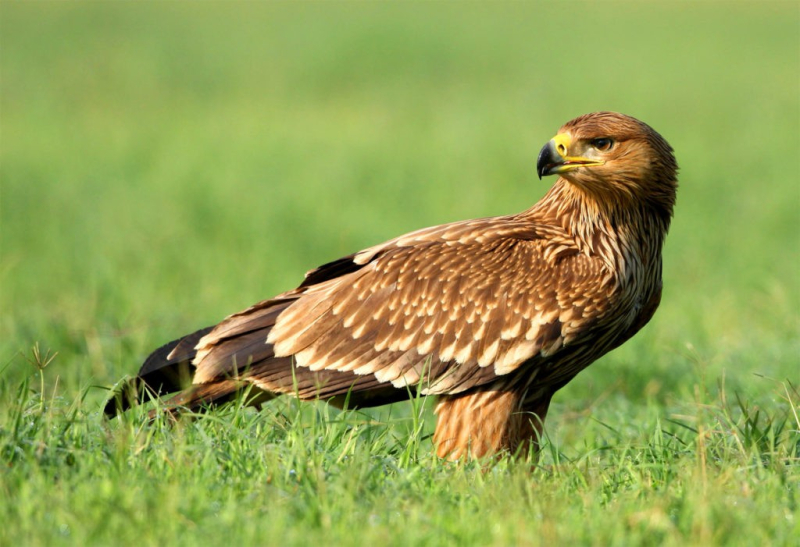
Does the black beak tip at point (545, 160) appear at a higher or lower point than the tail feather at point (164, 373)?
higher

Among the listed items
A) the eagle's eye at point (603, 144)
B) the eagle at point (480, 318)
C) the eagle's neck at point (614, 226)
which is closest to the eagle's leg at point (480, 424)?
the eagle at point (480, 318)

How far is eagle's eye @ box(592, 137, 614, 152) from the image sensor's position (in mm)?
4715

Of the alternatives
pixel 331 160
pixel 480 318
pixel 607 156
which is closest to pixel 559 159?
pixel 607 156

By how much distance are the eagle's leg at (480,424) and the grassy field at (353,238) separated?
0.20 meters

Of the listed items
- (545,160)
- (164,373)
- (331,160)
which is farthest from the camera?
(331,160)

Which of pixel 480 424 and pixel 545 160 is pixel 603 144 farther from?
pixel 480 424

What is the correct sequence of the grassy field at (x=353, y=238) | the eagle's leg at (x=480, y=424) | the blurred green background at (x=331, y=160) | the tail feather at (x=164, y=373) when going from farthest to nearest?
the blurred green background at (x=331, y=160), the tail feather at (x=164, y=373), the eagle's leg at (x=480, y=424), the grassy field at (x=353, y=238)

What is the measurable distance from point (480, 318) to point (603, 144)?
2.95 ft

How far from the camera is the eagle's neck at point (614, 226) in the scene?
4641mm

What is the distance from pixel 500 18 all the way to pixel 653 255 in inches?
1173

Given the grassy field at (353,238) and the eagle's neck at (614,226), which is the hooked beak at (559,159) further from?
the grassy field at (353,238)

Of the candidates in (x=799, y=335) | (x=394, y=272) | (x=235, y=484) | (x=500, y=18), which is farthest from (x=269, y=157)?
(x=500, y=18)

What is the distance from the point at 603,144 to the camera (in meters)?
4.72

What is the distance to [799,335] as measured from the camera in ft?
23.9
